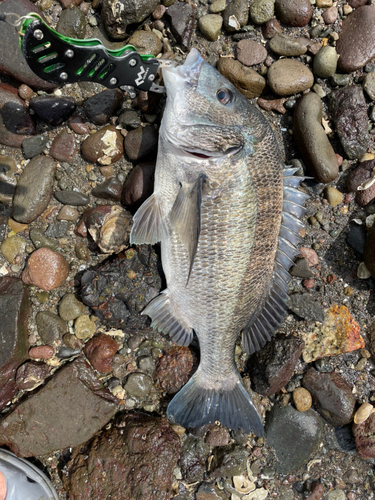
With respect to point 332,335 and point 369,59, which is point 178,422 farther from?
point 369,59

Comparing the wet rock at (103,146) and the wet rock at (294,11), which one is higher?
the wet rock at (294,11)

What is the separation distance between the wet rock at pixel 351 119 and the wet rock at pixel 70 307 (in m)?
3.13

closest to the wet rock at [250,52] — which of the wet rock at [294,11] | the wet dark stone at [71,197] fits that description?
the wet rock at [294,11]

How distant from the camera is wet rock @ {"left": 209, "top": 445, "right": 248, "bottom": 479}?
340cm

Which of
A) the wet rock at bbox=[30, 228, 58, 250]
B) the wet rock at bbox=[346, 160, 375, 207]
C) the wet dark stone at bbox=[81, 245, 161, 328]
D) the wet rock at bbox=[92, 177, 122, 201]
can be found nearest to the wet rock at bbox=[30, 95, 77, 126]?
the wet rock at bbox=[92, 177, 122, 201]

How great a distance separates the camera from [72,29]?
3.25 meters

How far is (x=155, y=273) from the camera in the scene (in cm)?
326

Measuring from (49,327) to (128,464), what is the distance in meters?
1.48

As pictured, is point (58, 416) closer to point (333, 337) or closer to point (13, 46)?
point (333, 337)

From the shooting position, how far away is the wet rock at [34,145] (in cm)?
330

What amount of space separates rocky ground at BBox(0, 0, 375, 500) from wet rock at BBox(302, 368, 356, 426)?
0.8 inches

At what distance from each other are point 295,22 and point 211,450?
4.44 meters

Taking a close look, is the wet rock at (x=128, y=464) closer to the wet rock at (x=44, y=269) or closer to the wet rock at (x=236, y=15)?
the wet rock at (x=44, y=269)

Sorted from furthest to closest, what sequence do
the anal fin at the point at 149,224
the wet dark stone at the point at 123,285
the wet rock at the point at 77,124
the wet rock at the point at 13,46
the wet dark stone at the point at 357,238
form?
the wet dark stone at the point at 357,238 → the wet rock at the point at 77,124 → the wet dark stone at the point at 123,285 → the wet rock at the point at 13,46 → the anal fin at the point at 149,224
